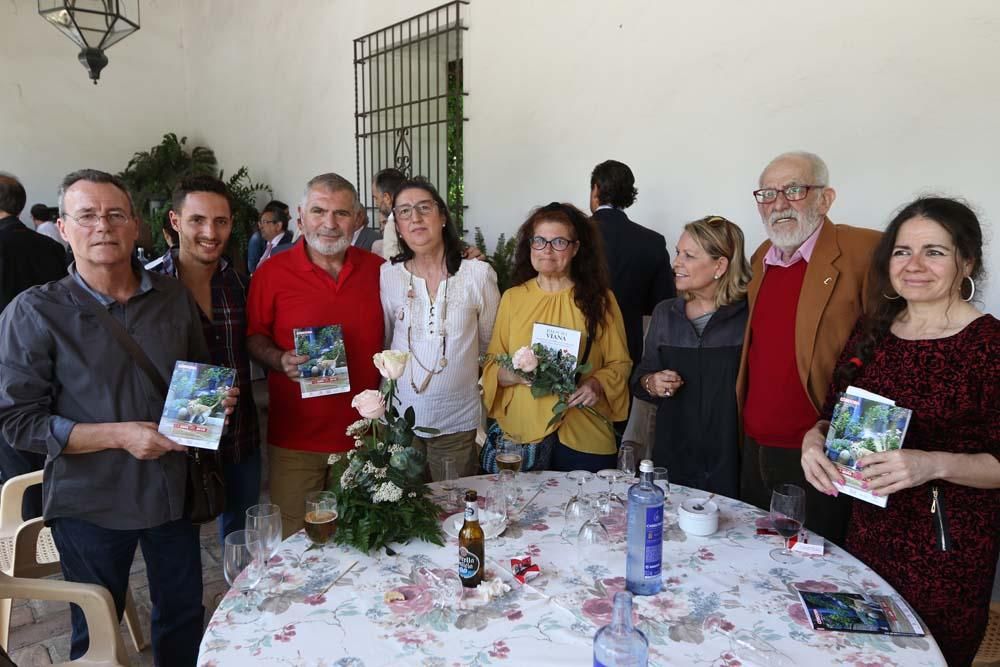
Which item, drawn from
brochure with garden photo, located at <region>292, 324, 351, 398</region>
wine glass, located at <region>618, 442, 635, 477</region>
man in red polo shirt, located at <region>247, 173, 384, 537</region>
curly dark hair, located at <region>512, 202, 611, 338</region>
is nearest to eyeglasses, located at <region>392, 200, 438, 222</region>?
man in red polo shirt, located at <region>247, 173, 384, 537</region>

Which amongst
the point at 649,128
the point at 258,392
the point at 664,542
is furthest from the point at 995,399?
the point at 258,392

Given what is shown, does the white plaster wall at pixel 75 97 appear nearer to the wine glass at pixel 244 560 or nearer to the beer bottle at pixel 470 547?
the wine glass at pixel 244 560

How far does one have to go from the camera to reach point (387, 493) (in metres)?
1.78

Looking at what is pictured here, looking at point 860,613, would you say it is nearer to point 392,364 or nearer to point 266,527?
point 392,364

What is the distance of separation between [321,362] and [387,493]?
0.75 m

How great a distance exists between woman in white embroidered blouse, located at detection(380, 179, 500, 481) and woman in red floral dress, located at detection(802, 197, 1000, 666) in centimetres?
131

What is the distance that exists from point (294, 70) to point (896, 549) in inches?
342

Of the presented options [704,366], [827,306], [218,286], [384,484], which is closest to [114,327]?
[218,286]

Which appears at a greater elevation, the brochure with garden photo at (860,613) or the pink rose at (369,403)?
the pink rose at (369,403)

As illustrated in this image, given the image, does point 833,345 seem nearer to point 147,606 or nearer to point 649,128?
point 649,128

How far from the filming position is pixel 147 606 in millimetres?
3080

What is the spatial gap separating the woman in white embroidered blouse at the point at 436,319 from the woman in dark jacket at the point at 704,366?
707 millimetres

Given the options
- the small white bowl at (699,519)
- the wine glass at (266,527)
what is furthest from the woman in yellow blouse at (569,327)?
the wine glass at (266,527)

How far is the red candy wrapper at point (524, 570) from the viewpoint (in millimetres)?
1667
